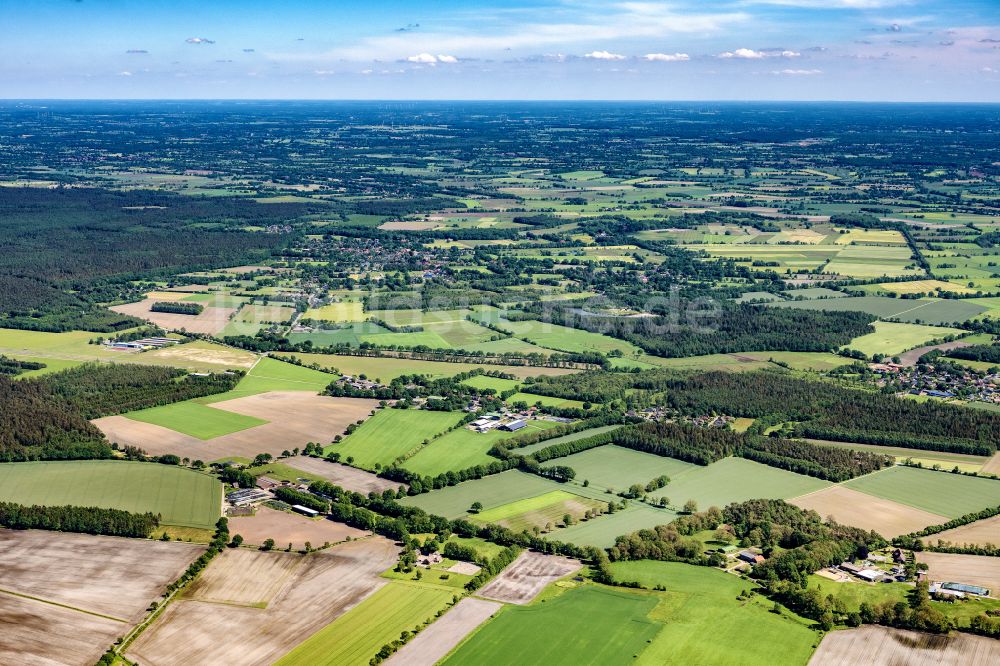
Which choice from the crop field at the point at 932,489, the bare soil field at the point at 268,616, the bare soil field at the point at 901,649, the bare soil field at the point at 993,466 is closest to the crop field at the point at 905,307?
the bare soil field at the point at 993,466

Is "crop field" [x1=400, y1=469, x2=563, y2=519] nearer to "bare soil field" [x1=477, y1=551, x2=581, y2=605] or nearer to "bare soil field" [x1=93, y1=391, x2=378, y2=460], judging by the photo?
"bare soil field" [x1=477, y1=551, x2=581, y2=605]

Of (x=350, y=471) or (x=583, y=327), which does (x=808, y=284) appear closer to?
(x=583, y=327)

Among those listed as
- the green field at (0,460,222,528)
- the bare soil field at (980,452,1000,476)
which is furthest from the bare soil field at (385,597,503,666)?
the bare soil field at (980,452,1000,476)

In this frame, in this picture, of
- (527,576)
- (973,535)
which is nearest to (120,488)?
(527,576)

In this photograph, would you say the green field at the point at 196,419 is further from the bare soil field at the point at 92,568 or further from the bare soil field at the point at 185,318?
the bare soil field at the point at 185,318

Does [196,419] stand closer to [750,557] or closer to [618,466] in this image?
[618,466]

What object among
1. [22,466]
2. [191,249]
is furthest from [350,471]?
[191,249]

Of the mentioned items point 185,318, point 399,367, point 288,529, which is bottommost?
point 288,529
